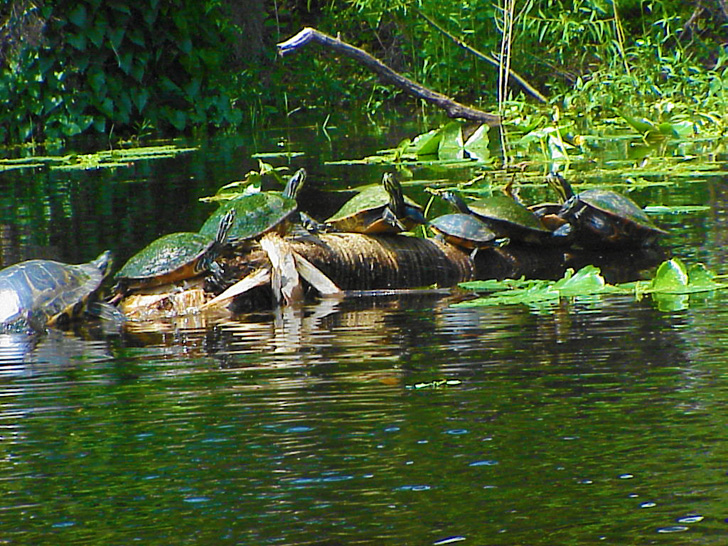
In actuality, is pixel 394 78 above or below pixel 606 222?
above

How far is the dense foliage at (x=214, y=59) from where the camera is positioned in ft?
35.8

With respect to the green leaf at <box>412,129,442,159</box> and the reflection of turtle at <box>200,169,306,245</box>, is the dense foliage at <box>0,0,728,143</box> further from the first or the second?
the reflection of turtle at <box>200,169,306,245</box>

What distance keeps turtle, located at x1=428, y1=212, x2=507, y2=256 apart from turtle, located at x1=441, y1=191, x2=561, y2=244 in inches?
1.4

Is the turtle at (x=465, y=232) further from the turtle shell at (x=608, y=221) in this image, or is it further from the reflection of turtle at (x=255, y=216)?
the reflection of turtle at (x=255, y=216)

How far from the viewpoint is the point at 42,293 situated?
3432 mm

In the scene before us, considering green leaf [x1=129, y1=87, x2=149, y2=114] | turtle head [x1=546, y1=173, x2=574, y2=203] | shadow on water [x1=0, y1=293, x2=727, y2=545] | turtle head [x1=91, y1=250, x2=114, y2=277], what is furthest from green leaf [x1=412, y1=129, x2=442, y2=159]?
green leaf [x1=129, y1=87, x2=149, y2=114]

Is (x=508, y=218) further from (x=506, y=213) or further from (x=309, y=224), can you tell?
(x=309, y=224)

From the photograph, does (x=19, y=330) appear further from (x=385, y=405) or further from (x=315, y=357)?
(x=385, y=405)

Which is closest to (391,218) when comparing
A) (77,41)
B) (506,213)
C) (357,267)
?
(357,267)

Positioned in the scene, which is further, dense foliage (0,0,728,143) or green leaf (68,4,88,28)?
green leaf (68,4,88,28)

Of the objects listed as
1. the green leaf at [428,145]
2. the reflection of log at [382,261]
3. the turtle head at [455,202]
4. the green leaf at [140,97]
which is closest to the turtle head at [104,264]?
the reflection of log at [382,261]

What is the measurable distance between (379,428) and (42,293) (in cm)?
181

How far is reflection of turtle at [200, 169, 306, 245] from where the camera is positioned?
13.0ft

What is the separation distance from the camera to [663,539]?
4.55 feet
